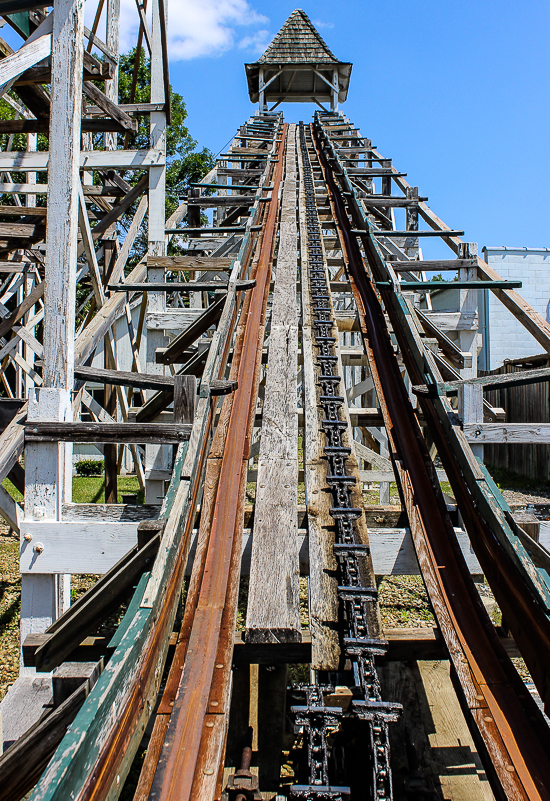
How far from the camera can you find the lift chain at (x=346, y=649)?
1854 millimetres

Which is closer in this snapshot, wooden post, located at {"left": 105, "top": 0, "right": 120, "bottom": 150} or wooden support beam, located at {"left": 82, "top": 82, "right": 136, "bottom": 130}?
wooden support beam, located at {"left": 82, "top": 82, "right": 136, "bottom": 130}

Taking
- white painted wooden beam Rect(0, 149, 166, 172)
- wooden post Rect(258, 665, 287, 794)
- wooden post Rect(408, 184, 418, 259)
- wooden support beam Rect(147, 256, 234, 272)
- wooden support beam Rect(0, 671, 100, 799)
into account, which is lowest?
wooden post Rect(258, 665, 287, 794)

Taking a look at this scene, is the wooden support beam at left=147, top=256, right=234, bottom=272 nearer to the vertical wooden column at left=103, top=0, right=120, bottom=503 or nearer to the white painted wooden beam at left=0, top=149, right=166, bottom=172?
the white painted wooden beam at left=0, top=149, right=166, bottom=172

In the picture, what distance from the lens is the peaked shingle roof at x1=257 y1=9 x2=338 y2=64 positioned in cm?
2259

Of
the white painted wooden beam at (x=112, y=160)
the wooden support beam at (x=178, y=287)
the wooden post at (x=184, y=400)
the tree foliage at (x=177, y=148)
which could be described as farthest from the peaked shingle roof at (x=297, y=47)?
the wooden post at (x=184, y=400)

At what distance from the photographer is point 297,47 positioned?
23328 mm

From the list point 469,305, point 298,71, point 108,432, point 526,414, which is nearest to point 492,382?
point 108,432

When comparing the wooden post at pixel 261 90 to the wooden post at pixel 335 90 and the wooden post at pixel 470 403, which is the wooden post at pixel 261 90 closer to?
the wooden post at pixel 335 90

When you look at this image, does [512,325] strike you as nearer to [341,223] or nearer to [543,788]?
[341,223]

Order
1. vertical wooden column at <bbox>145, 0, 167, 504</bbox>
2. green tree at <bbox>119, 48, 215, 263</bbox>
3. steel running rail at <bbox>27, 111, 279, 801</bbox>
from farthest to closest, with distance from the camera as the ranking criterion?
green tree at <bbox>119, 48, 215, 263</bbox> < vertical wooden column at <bbox>145, 0, 167, 504</bbox> < steel running rail at <bbox>27, 111, 279, 801</bbox>

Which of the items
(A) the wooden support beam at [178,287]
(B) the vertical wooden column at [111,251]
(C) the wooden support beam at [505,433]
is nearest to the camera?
(C) the wooden support beam at [505,433]

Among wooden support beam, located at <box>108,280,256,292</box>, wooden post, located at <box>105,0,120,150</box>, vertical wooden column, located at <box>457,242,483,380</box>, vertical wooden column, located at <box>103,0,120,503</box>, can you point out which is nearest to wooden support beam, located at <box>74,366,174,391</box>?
wooden support beam, located at <box>108,280,256,292</box>

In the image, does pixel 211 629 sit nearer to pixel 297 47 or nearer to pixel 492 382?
pixel 492 382

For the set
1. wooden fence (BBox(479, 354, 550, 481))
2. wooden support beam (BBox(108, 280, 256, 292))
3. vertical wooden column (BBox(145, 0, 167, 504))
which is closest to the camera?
wooden support beam (BBox(108, 280, 256, 292))
